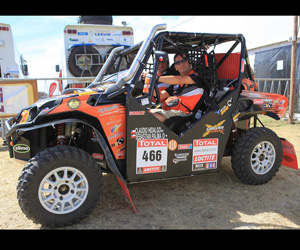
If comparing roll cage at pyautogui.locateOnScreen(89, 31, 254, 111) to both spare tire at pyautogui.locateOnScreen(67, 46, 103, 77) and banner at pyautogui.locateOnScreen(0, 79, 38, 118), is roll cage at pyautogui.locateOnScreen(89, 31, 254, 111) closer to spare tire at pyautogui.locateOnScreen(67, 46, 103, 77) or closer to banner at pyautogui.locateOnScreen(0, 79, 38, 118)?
banner at pyautogui.locateOnScreen(0, 79, 38, 118)

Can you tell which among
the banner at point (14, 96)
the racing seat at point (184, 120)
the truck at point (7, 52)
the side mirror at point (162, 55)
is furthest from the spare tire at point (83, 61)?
the side mirror at point (162, 55)

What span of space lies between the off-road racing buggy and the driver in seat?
0.10 meters

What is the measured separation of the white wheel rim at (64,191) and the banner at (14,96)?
4726 millimetres

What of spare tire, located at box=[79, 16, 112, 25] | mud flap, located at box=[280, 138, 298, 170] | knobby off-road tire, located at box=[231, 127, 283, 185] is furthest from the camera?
spare tire, located at box=[79, 16, 112, 25]

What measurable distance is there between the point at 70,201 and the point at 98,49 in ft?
21.9

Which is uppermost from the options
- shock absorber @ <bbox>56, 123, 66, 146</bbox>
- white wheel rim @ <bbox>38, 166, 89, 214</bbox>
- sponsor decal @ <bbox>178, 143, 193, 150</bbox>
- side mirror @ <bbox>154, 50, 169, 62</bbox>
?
side mirror @ <bbox>154, 50, 169, 62</bbox>

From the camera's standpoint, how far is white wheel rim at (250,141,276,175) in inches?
156

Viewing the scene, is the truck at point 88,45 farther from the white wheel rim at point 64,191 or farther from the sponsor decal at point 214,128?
the white wheel rim at point 64,191

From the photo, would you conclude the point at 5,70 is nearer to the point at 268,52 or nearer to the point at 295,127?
the point at 295,127

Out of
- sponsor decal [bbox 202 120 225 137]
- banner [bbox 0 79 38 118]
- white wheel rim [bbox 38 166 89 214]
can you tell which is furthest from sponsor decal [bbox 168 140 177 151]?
banner [bbox 0 79 38 118]

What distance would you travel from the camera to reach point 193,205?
3.40m

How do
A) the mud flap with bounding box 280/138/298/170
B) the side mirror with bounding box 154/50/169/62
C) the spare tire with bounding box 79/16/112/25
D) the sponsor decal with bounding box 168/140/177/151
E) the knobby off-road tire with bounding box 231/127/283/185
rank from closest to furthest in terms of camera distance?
the side mirror with bounding box 154/50/169/62
the sponsor decal with bounding box 168/140/177/151
the knobby off-road tire with bounding box 231/127/283/185
the mud flap with bounding box 280/138/298/170
the spare tire with bounding box 79/16/112/25

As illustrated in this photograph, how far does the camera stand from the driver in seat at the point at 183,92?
11.6ft

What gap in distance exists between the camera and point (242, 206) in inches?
133
